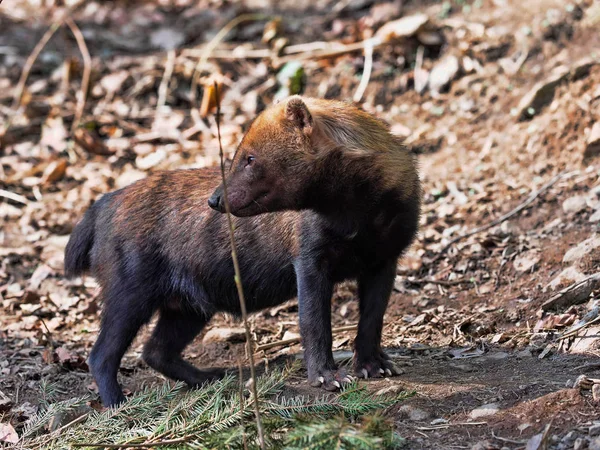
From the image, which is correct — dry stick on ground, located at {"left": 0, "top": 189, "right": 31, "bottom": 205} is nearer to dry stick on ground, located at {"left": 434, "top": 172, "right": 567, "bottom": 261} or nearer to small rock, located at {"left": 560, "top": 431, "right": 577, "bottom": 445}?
dry stick on ground, located at {"left": 434, "top": 172, "right": 567, "bottom": 261}

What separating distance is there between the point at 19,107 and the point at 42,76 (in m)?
A: 0.91

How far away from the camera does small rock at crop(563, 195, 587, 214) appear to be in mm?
7297

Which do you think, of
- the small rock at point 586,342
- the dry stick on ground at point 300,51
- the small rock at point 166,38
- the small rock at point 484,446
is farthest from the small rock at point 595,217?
the small rock at point 166,38

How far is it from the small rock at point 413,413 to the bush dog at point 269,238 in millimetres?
694

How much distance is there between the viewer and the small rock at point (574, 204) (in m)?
7.30

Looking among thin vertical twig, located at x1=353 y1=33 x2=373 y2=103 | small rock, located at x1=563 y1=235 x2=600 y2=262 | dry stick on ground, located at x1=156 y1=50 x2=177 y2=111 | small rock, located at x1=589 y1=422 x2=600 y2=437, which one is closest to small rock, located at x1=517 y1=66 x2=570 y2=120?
thin vertical twig, located at x1=353 y1=33 x2=373 y2=103

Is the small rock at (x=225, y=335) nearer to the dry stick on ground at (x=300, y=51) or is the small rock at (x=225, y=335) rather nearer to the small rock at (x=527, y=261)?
the small rock at (x=527, y=261)

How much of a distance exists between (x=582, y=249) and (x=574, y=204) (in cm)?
84

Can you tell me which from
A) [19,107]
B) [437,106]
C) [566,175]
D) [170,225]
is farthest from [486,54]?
[19,107]

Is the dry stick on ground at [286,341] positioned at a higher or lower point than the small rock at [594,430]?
lower

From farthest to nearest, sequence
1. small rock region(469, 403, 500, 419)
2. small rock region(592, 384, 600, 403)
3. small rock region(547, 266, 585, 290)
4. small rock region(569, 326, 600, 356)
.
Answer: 1. small rock region(547, 266, 585, 290)
2. small rock region(569, 326, 600, 356)
3. small rock region(469, 403, 500, 419)
4. small rock region(592, 384, 600, 403)

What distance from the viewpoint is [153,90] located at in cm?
1137

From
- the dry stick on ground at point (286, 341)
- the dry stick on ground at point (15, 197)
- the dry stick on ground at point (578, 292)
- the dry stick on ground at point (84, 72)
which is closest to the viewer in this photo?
the dry stick on ground at point (578, 292)

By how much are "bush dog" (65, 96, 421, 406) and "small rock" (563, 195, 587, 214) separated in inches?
84.7
